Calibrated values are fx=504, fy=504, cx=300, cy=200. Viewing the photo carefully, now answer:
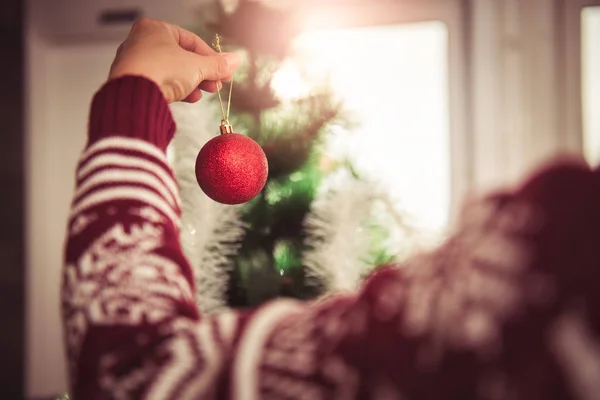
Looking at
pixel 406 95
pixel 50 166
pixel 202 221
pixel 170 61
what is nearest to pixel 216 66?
pixel 170 61

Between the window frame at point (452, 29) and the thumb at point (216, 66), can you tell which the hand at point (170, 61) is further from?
the window frame at point (452, 29)

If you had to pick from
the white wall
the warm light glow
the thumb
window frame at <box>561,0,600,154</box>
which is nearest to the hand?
the thumb

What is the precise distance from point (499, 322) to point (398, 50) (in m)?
1.71

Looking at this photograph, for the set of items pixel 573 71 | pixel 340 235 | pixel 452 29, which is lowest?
pixel 340 235

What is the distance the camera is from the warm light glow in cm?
173

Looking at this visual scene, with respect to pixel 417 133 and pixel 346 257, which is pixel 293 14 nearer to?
pixel 346 257

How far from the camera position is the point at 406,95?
1.74m

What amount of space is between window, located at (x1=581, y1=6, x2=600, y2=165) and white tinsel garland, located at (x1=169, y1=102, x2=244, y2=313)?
1.29 metres

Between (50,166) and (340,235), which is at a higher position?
(50,166)

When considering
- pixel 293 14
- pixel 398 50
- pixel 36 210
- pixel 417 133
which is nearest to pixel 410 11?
pixel 398 50

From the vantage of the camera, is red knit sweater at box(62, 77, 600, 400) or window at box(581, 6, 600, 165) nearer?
red knit sweater at box(62, 77, 600, 400)

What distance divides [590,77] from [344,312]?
1.76 metres

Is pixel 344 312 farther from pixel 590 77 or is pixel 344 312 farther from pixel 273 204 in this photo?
pixel 590 77

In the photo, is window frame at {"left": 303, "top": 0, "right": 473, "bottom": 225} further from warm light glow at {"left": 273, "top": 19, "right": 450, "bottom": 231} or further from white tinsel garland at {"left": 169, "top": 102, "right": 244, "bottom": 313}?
white tinsel garland at {"left": 169, "top": 102, "right": 244, "bottom": 313}
